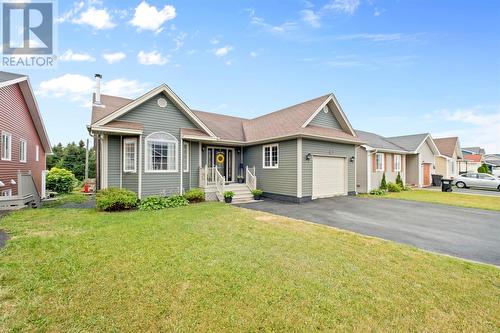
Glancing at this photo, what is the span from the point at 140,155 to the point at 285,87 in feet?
47.7

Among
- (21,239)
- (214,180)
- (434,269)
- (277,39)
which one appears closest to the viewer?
(434,269)

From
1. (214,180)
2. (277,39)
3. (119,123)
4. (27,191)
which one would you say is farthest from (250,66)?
(27,191)

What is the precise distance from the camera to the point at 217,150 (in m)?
14.8

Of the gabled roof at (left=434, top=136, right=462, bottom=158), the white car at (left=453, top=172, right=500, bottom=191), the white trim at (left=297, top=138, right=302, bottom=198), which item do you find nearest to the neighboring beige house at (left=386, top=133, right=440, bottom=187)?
the white car at (left=453, top=172, right=500, bottom=191)

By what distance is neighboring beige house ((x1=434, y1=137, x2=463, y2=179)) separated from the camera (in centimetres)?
2502

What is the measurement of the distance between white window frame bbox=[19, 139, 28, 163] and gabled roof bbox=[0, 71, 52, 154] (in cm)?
223

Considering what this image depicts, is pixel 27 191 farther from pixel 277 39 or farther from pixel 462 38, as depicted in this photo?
pixel 462 38

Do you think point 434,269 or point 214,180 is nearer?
point 434,269

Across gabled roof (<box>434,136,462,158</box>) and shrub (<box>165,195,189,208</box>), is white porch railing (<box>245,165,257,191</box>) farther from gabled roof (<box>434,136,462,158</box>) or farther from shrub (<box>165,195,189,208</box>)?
gabled roof (<box>434,136,462,158</box>)

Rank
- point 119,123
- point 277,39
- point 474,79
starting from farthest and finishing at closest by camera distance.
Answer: point 474,79, point 277,39, point 119,123

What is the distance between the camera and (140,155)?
35.0 feet

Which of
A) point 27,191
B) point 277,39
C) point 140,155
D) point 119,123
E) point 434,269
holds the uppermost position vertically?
point 277,39

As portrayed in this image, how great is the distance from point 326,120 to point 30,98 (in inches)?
720

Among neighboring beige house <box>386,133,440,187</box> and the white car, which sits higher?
neighboring beige house <box>386,133,440,187</box>
